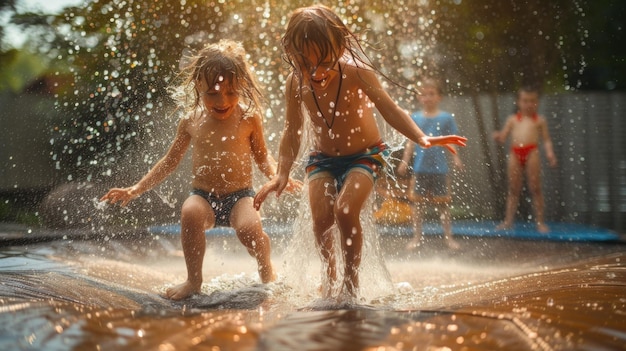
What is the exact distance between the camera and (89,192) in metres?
5.77

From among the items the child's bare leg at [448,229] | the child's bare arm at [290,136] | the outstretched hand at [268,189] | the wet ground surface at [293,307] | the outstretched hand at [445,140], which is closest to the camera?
the wet ground surface at [293,307]

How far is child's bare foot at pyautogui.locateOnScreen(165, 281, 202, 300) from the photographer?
2.82 meters

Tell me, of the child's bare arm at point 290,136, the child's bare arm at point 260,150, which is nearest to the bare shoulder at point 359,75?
the child's bare arm at point 290,136

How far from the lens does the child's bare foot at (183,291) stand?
2.82 metres

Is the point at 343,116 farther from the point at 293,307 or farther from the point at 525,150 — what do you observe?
the point at 525,150

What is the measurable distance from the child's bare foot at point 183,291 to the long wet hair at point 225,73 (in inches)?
32.3

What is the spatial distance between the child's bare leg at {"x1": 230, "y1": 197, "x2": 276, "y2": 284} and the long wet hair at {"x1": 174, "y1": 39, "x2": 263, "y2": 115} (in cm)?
45

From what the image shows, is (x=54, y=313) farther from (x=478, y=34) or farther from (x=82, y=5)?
(x=478, y=34)

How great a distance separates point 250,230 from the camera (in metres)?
2.92

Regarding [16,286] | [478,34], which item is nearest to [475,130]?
[478,34]

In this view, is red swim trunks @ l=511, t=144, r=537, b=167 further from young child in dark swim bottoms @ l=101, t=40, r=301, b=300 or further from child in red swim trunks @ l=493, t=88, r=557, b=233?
young child in dark swim bottoms @ l=101, t=40, r=301, b=300

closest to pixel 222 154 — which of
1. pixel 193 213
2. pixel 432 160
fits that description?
pixel 193 213

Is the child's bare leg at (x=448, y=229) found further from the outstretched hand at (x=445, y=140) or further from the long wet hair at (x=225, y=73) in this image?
the outstretched hand at (x=445, y=140)

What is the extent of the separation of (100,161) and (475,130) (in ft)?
→ 15.1
